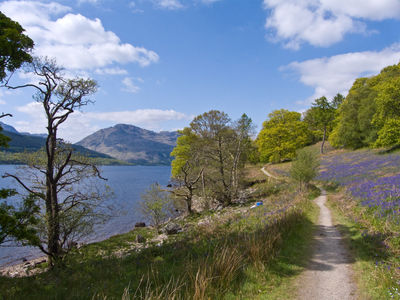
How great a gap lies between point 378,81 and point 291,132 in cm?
2519

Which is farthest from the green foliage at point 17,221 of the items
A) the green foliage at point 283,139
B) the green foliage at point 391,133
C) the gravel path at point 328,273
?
the green foliage at point 283,139

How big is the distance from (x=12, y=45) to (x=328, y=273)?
50.6 feet

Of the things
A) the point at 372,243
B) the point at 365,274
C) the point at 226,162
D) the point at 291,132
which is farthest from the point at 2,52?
the point at 291,132

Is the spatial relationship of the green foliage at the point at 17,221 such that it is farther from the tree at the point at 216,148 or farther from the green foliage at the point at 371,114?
the green foliage at the point at 371,114

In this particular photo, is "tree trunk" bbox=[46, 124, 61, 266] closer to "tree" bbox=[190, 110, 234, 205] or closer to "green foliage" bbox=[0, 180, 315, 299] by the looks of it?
"green foliage" bbox=[0, 180, 315, 299]

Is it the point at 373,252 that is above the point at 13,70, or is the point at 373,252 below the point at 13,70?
below

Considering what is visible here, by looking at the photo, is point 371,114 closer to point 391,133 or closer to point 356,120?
point 356,120

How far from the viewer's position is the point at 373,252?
27.3 ft

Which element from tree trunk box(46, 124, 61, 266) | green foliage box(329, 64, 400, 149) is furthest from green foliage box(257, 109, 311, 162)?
tree trunk box(46, 124, 61, 266)

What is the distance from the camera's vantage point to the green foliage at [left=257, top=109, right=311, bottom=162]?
182 feet

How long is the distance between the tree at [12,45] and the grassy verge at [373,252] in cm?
Answer: 1549

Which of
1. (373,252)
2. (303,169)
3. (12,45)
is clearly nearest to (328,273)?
(373,252)

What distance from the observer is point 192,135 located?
141ft

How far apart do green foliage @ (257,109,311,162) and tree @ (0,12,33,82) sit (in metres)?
53.2
